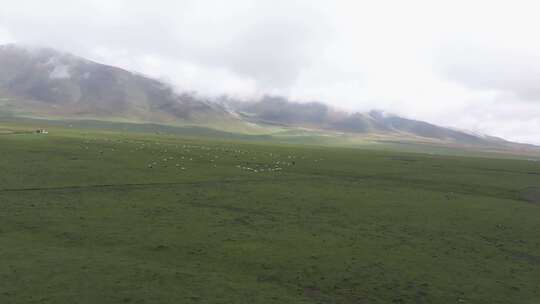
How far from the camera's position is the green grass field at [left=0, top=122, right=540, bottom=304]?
26.1 meters

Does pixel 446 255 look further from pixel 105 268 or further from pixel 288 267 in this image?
pixel 105 268

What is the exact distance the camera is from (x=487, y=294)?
27594 mm

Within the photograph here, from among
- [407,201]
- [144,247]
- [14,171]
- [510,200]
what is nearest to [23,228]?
[144,247]

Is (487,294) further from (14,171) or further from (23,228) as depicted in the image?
(14,171)

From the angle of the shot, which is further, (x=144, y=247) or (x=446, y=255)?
(x=446, y=255)

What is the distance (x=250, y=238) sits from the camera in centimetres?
3650

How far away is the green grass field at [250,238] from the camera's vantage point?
Answer: 2609 centimetres

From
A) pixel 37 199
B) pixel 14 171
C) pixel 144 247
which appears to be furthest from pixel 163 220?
pixel 14 171

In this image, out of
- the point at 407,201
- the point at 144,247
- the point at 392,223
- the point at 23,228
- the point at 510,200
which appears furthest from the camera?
the point at 510,200

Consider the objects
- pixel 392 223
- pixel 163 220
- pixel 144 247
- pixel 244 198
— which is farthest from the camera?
pixel 244 198

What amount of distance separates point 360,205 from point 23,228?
112ft

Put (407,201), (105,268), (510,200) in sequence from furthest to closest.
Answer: (510,200), (407,201), (105,268)

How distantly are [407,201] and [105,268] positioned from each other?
39731 mm

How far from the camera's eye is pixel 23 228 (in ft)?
115
